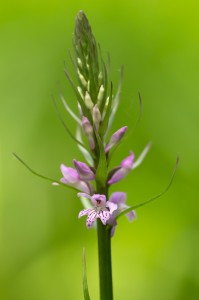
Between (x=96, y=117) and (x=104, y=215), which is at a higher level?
(x=96, y=117)

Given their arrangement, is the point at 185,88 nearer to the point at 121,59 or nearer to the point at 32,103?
the point at 121,59

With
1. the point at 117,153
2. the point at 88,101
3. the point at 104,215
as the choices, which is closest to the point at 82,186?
the point at 104,215

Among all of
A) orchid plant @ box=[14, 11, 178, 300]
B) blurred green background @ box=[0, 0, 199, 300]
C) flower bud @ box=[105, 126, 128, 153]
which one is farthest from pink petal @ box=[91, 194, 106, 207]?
blurred green background @ box=[0, 0, 199, 300]

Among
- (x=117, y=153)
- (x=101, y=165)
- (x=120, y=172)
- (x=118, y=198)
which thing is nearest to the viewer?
(x=101, y=165)

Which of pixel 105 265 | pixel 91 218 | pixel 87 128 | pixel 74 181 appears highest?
pixel 87 128

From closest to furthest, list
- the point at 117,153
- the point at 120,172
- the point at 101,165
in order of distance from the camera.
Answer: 1. the point at 101,165
2. the point at 120,172
3. the point at 117,153

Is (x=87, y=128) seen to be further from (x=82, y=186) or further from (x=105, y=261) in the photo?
(x=105, y=261)

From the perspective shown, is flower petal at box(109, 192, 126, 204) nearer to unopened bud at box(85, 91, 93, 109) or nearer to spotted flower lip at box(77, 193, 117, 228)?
spotted flower lip at box(77, 193, 117, 228)
